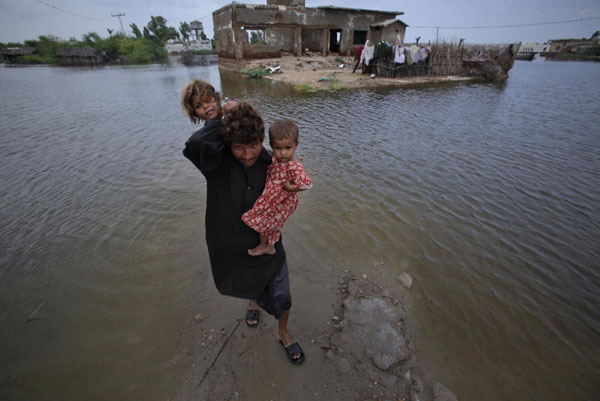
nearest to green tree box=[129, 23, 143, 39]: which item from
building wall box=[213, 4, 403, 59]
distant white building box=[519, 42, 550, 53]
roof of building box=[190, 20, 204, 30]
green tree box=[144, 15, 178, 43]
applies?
green tree box=[144, 15, 178, 43]

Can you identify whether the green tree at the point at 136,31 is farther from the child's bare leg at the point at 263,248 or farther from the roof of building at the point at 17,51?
the child's bare leg at the point at 263,248

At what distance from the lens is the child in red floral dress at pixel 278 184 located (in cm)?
156

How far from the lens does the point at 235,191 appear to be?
159 centimetres

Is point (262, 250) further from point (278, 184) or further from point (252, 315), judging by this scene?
point (252, 315)

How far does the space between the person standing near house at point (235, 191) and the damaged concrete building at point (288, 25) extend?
2288 centimetres

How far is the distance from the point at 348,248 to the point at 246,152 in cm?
218

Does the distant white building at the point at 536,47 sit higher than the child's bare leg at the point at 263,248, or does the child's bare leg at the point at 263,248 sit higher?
the distant white building at the point at 536,47

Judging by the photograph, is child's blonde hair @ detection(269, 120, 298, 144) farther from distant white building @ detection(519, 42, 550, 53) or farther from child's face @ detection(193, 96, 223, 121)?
distant white building @ detection(519, 42, 550, 53)

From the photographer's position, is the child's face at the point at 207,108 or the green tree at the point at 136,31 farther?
the green tree at the point at 136,31

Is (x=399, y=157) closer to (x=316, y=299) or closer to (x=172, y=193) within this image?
(x=316, y=299)

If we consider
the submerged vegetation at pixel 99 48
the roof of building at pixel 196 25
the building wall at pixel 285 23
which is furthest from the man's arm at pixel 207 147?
the roof of building at pixel 196 25

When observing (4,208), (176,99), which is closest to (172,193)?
(4,208)

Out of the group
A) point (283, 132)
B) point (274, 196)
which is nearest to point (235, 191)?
point (274, 196)

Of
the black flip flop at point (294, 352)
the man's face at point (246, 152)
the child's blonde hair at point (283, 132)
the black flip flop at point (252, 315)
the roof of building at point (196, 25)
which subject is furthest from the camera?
the roof of building at point (196, 25)
